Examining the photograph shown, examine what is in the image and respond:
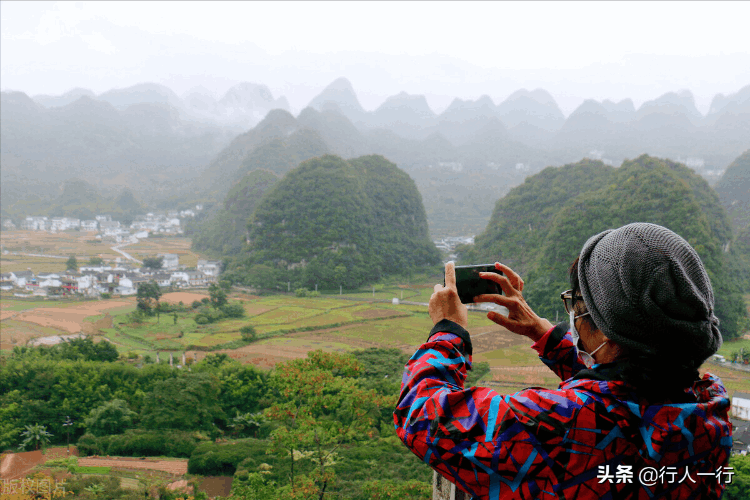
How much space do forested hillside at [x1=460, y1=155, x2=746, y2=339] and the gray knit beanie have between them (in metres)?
21.7

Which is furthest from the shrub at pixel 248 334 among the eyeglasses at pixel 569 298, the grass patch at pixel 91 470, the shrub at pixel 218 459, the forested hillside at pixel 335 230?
the eyeglasses at pixel 569 298

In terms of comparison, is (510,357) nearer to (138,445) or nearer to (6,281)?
(138,445)

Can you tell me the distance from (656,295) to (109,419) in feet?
38.9

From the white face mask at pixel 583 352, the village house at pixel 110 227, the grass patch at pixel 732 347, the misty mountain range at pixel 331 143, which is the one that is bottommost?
the grass patch at pixel 732 347

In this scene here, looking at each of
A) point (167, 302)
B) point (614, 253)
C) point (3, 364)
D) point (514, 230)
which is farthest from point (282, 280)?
point (614, 253)

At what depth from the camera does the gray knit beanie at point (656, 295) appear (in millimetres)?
766

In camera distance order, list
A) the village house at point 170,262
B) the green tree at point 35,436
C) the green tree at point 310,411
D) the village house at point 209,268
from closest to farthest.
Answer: the green tree at point 310,411 → the green tree at point 35,436 → the village house at point 209,268 → the village house at point 170,262

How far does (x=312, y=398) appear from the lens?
6.72m

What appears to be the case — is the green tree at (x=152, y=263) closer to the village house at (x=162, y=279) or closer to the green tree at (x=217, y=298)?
the village house at (x=162, y=279)

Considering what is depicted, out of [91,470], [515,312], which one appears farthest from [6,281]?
[515,312]

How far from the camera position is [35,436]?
9.71 metres

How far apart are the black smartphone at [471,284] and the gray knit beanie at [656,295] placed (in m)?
0.32

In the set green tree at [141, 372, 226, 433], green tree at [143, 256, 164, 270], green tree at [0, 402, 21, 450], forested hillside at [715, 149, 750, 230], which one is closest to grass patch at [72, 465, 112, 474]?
green tree at [141, 372, 226, 433]

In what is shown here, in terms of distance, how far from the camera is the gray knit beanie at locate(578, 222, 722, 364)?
30.1 inches
